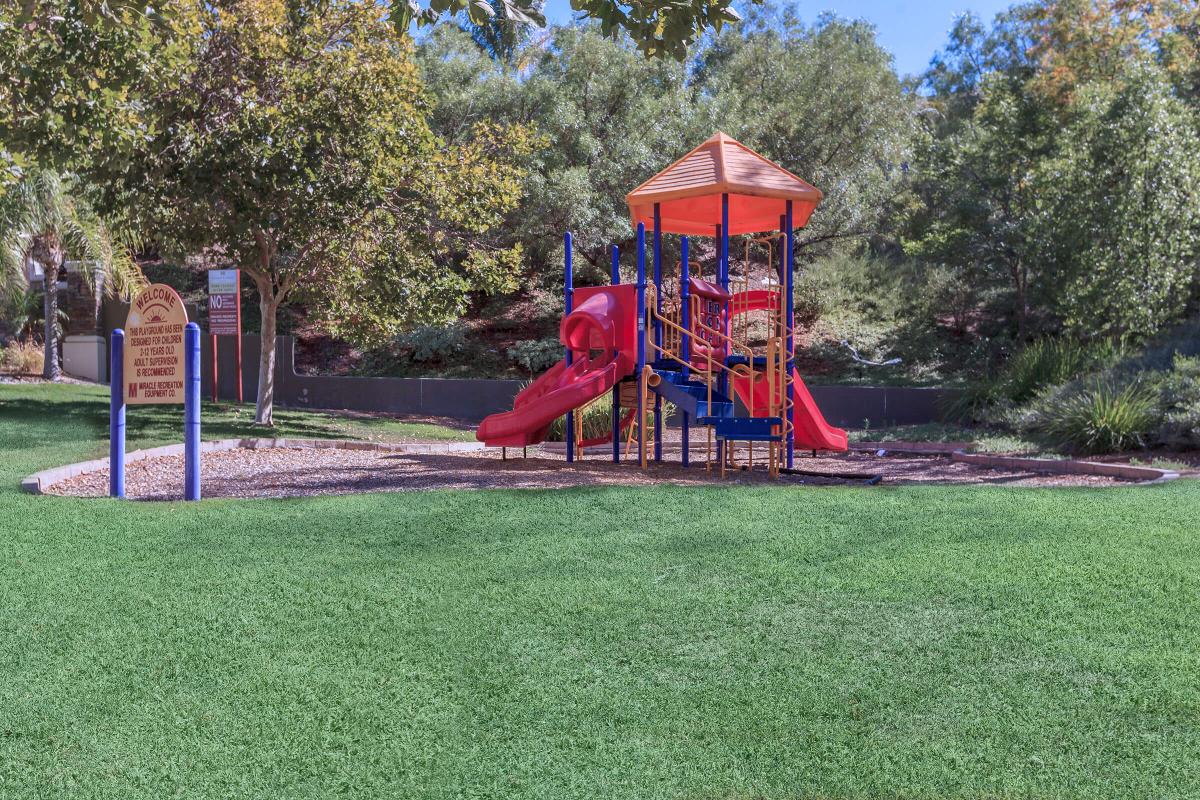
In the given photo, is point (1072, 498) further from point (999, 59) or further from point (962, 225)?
point (999, 59)

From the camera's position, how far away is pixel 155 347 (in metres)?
7.59

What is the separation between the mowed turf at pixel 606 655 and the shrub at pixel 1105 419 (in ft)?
17.3

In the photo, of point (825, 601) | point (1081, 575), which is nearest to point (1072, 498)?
point (1081, 575)

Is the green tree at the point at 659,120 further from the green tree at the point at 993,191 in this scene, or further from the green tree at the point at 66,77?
the green tree at the point at 66,77

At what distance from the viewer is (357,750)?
340 centimetres

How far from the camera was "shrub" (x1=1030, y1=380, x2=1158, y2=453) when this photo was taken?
11.3 meters

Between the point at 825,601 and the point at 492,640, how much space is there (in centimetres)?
151

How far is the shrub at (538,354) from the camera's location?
21438mm

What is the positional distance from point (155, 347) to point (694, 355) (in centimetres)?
509

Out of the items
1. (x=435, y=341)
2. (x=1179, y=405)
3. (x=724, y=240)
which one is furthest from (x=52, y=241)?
(x=1179, y=405)

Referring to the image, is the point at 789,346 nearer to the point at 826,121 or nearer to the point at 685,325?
the point at 685,325

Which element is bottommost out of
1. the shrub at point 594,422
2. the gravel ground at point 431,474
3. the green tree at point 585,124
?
the gravel ground at point 431,474

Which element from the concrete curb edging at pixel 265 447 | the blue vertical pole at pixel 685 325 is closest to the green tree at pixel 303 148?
the concrete curb edging at pixel 265 447

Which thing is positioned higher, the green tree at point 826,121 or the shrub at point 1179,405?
the green tree at point 826,121
